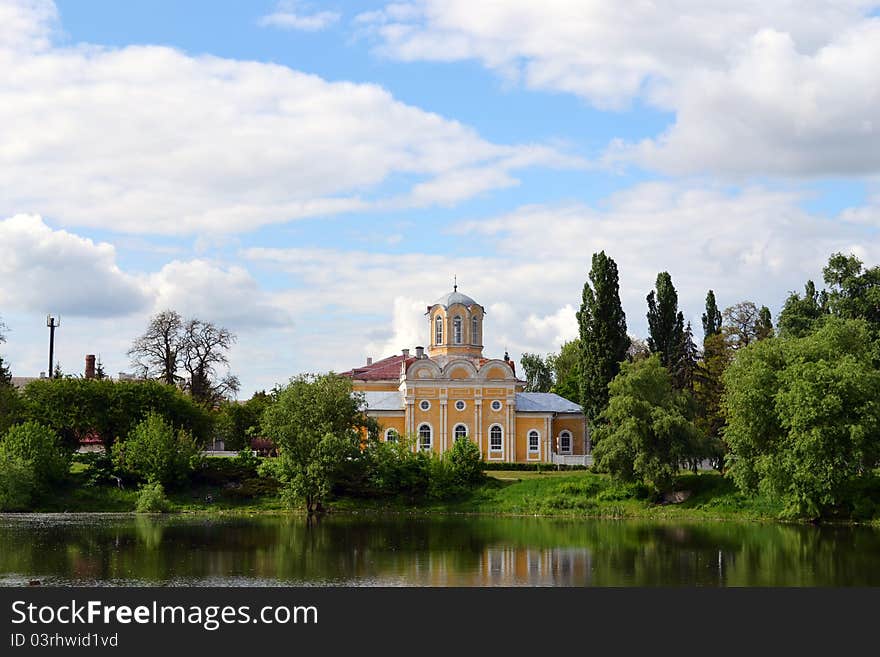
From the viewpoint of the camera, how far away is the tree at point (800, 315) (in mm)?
58688

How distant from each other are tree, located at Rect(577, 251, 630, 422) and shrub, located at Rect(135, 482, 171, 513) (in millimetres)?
22756

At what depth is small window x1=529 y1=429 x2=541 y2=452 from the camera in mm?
72438

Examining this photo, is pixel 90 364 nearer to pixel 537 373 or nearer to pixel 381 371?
pixel 381 371

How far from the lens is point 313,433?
182 feet

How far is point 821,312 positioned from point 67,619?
4768 centimetres

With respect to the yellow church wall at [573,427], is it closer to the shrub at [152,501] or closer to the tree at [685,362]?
the tree at [685,362]

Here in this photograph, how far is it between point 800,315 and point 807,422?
14230mm

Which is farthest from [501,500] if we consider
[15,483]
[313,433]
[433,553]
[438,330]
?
[15,483]

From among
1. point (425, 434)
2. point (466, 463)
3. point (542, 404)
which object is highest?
point (542, 404)

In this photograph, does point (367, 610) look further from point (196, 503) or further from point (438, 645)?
point (196, 503)

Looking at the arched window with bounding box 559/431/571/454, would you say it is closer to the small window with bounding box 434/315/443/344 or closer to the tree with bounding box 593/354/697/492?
the small window with bounding box 434/315/443/344

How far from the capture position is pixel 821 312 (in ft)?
196

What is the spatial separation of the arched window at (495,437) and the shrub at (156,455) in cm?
1988

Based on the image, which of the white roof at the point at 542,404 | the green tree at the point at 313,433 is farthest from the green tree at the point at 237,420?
the green tree at the point at 313,433
